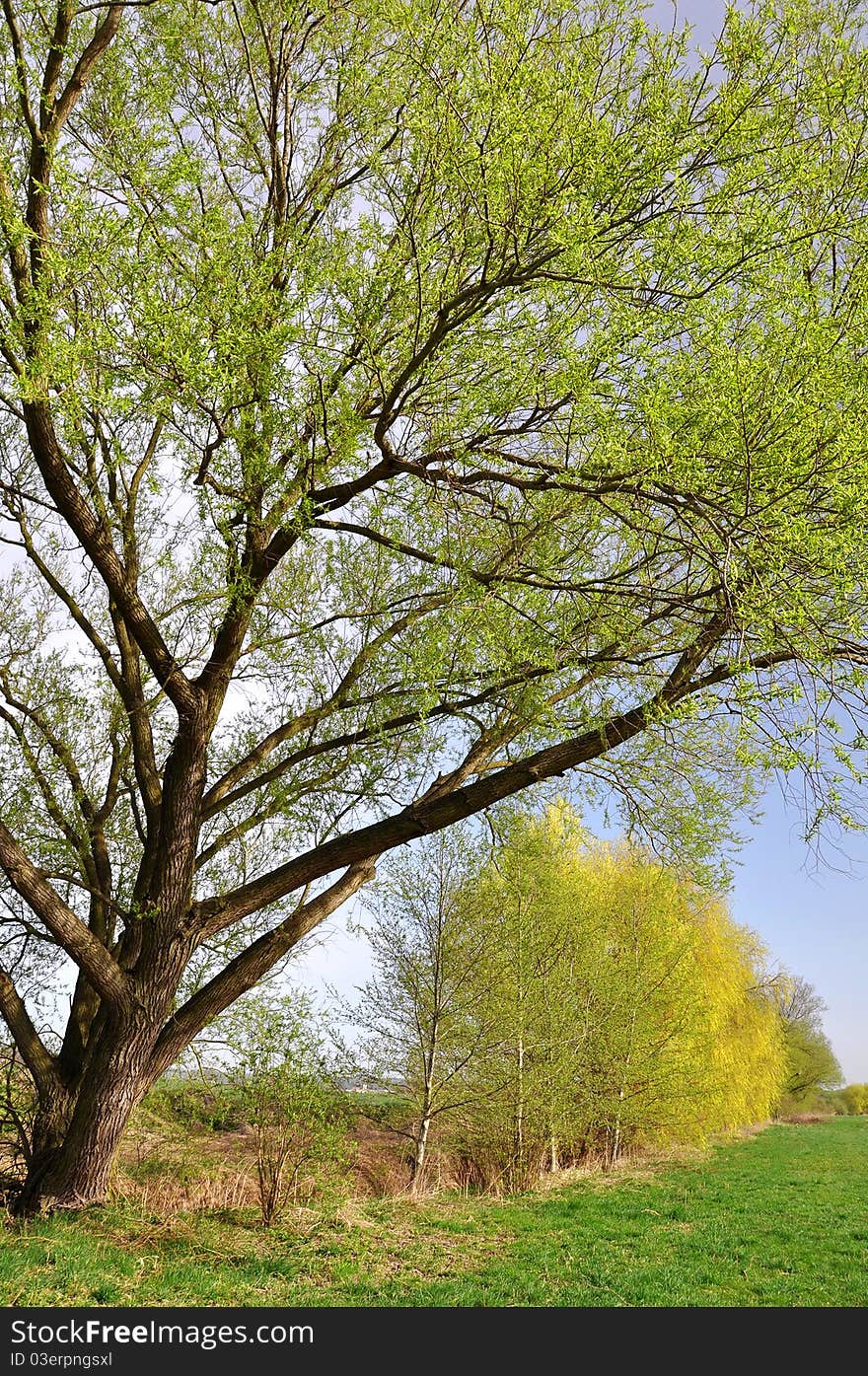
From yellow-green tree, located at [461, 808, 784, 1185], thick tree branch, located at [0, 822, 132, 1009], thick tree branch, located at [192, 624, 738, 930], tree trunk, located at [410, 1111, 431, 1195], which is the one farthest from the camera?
yellow-green tree, located at [461, 808, 784, 1185]

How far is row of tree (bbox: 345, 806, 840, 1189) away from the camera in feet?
42.1

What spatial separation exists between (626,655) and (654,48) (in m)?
3.85

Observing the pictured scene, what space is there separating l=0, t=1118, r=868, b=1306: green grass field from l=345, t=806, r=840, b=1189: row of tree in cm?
165

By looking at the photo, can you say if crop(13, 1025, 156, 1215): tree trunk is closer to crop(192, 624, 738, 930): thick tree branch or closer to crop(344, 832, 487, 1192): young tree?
crop(192, 624, 738, 930): thick tree branch

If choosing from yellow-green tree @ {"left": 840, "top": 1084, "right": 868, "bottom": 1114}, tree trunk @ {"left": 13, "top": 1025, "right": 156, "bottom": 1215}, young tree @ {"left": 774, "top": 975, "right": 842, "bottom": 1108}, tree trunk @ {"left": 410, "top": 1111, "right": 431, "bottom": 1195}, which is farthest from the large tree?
yellow-green tree @ {"left": 840, "top": 1084, "right": 868, "bottom": 1114}

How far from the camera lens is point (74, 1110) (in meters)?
7.16

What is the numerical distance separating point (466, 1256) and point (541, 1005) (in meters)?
6.23

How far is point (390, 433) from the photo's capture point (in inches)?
262

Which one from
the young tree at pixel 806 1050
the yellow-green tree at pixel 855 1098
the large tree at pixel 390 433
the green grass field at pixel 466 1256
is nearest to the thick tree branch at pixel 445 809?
the large tree at pixel 390 433

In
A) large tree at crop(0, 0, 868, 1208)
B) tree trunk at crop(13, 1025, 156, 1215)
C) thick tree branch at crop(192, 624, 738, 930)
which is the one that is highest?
large tree at crop(0, 0, 868, 1208)

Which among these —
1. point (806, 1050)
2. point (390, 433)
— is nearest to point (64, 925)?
point (390, 433)

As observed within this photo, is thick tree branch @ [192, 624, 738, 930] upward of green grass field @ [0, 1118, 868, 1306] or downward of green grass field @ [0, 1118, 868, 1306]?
upward

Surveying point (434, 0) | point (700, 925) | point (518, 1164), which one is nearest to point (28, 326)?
point (434, 0)

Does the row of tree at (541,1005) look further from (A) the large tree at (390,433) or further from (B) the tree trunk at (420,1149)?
(A) the large tree at (390,433)
